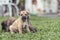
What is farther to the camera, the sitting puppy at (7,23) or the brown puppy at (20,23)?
the sitting puppy at (7,23)

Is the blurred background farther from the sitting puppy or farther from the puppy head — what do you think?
the puppy head

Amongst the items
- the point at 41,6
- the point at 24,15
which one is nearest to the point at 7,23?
the point at 24,15

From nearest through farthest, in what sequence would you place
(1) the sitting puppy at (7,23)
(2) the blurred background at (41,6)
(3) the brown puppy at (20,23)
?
(3) the brown puppy at (20,23) → (1) the sitting puppy at (7,23) → (2) the blurred background at (41,6)

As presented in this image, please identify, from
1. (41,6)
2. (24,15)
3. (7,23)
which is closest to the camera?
(24,15)

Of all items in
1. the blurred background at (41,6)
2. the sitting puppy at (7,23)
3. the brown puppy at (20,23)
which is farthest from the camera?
the blurred background at (41,6)

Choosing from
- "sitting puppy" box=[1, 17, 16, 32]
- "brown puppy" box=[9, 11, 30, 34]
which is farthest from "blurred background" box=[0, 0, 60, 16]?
"brown puppy" box=[9, 11, 30, 34]

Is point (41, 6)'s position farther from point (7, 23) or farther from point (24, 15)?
point (24, 15)

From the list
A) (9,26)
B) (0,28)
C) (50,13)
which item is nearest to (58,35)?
(9,26)

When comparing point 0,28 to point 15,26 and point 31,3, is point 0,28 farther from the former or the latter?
point 31,3

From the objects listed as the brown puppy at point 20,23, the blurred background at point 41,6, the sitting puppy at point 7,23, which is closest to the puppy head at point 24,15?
the brown puppy at point 20,23

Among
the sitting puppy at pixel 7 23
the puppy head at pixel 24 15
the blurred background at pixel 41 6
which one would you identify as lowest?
the blurred background at pixel 41 6

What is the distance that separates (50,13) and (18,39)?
37.6ft

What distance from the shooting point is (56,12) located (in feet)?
61.8

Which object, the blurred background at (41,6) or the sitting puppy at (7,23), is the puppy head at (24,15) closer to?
the sitting puppy at (7,23)
